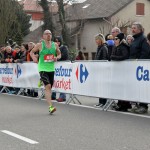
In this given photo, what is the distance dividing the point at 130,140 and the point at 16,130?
236cm

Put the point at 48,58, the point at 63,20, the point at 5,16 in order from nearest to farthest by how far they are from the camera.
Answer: the point at 48,58
the point at 5,16
the point at 63,20

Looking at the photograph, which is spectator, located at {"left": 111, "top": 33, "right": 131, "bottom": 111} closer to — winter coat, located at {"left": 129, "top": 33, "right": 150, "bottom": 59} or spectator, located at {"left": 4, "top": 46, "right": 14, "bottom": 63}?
winter coat, located at {"left": 129, "top": 33, "right": 150, "bottom": 59}

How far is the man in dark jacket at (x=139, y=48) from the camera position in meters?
10.6

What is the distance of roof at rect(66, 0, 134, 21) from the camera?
2221 inches

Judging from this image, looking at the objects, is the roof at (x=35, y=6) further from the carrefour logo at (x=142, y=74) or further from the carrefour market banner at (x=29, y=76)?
the carrefour logo at (x=142, y=74)

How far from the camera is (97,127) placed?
8820 millimetres

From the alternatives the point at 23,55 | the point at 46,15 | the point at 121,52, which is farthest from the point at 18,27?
the point at 121,52

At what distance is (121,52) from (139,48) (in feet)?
1.46

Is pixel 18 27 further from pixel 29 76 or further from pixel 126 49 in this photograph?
pixel 126 49

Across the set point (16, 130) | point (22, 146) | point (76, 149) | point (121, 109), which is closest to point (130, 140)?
point (76, 149)

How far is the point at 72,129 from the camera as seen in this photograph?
8617mm

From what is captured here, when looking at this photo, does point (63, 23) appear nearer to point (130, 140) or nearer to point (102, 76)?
point (102, 76)

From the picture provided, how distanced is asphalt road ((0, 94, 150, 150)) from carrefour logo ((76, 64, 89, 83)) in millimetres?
853

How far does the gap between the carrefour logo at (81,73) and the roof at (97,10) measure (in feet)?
143
